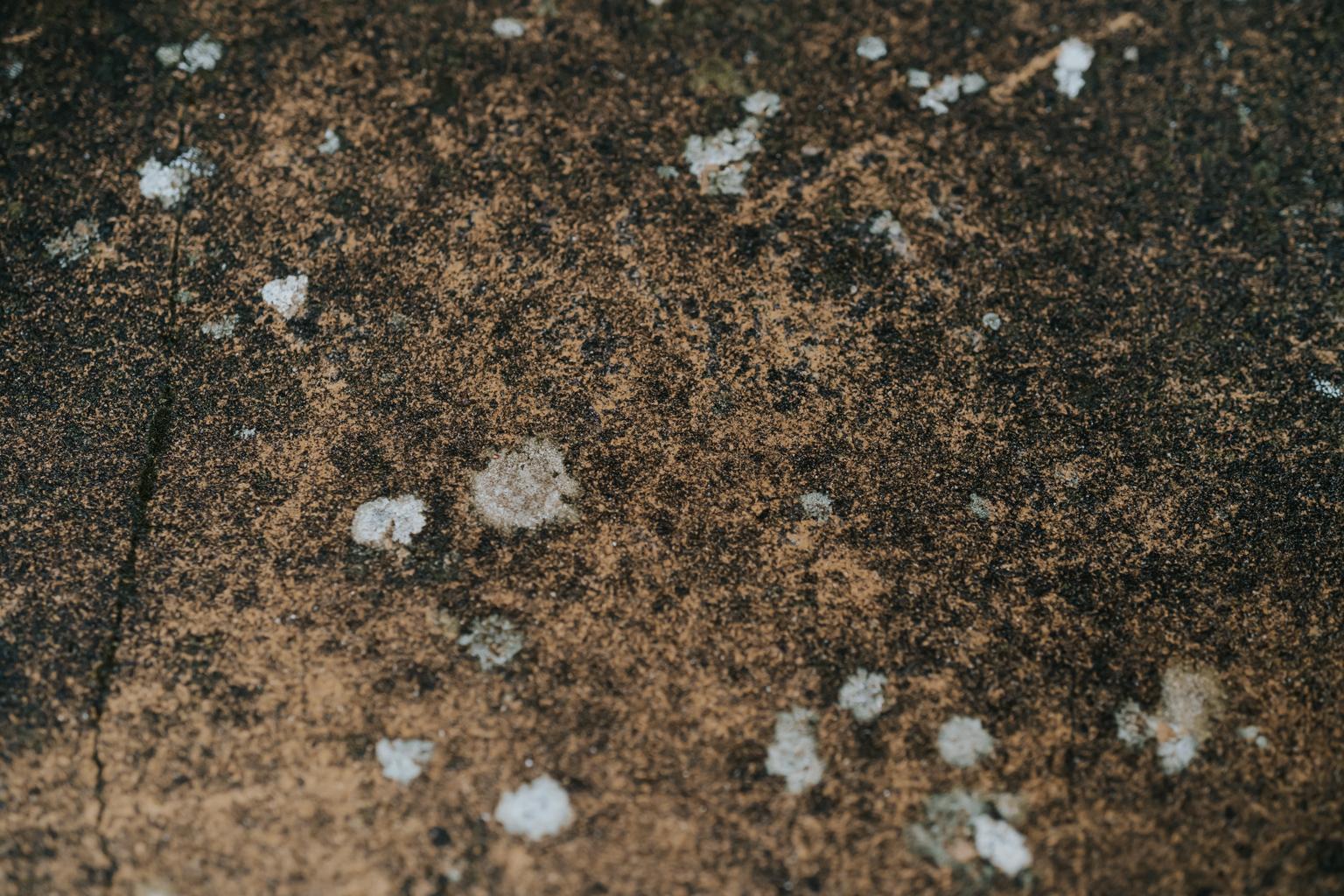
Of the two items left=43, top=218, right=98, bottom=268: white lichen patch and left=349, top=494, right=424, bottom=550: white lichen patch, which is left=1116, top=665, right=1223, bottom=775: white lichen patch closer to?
left=349, top=494, right=424, bottom=550: white lichen patch

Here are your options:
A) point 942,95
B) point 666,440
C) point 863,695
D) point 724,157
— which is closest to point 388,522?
point 666,440

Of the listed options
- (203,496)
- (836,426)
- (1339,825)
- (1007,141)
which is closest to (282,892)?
(203,496)

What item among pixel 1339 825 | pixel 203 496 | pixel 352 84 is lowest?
pixel 1339 825

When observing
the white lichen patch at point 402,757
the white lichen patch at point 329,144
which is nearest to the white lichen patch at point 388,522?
the white lichen patch at point 402,757

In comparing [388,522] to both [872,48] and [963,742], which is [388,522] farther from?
[872,48]

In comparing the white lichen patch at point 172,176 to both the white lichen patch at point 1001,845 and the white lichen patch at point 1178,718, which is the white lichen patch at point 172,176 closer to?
the white lichen patch at point 1001,845

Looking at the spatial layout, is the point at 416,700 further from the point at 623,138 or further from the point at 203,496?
the point at 623,138
